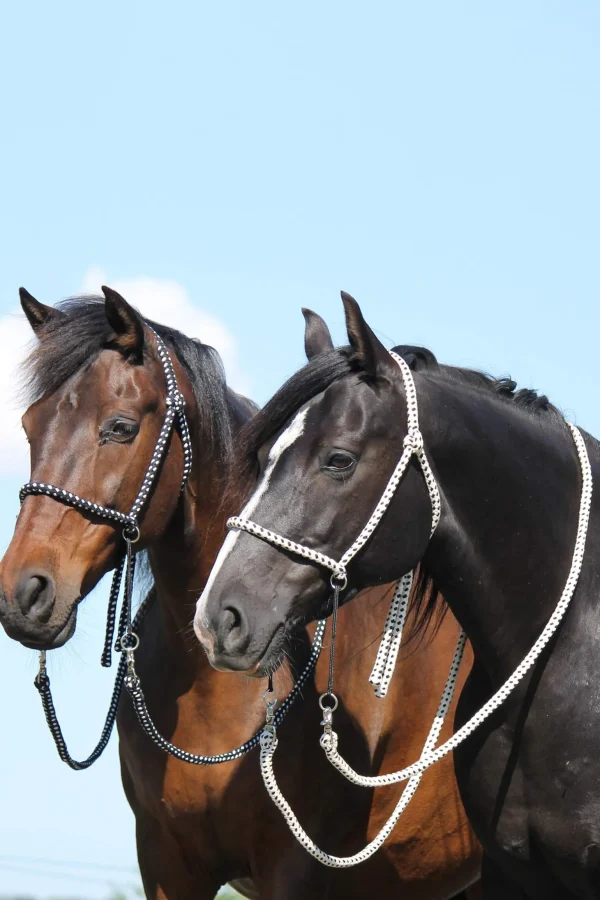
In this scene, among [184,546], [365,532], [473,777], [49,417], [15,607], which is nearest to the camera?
[365,532]

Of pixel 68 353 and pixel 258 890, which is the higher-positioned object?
pixel 68 353

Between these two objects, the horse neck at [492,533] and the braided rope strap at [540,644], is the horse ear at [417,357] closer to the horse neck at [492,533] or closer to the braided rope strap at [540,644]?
the horse neck at [492,533]

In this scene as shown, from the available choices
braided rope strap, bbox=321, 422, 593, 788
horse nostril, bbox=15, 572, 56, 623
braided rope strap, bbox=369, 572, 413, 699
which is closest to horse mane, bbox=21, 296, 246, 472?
horse nostril, bbox=15, 572, 56, 623

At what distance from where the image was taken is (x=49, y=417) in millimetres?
→ 4621

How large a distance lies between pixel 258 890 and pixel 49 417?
195 cm

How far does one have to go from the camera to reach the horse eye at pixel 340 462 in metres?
3.69

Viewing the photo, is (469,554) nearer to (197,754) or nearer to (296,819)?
(296,819)

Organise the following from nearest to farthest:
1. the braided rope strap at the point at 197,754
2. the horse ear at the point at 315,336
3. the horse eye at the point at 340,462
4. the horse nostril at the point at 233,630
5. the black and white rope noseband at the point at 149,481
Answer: the horse nostril at the point at 233,630, the horse eye at the point at 340,462, the black and white rope noseband at the point at 149,481, the horse ear at the point at 315,336, the braided rope strap at the point at 197,754

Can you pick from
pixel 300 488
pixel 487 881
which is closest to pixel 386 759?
pixel 487 881

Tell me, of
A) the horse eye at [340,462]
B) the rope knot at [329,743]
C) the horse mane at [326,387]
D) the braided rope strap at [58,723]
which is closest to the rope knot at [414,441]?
the horse eye at [340,462]

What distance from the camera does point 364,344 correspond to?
3.81 m

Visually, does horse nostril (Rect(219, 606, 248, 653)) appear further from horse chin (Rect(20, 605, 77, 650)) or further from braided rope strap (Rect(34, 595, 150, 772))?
braided rope strap (Rect(34, 595, 150, 772))

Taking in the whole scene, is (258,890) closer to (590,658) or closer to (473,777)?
(473,777)

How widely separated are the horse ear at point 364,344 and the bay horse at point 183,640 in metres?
0.74
